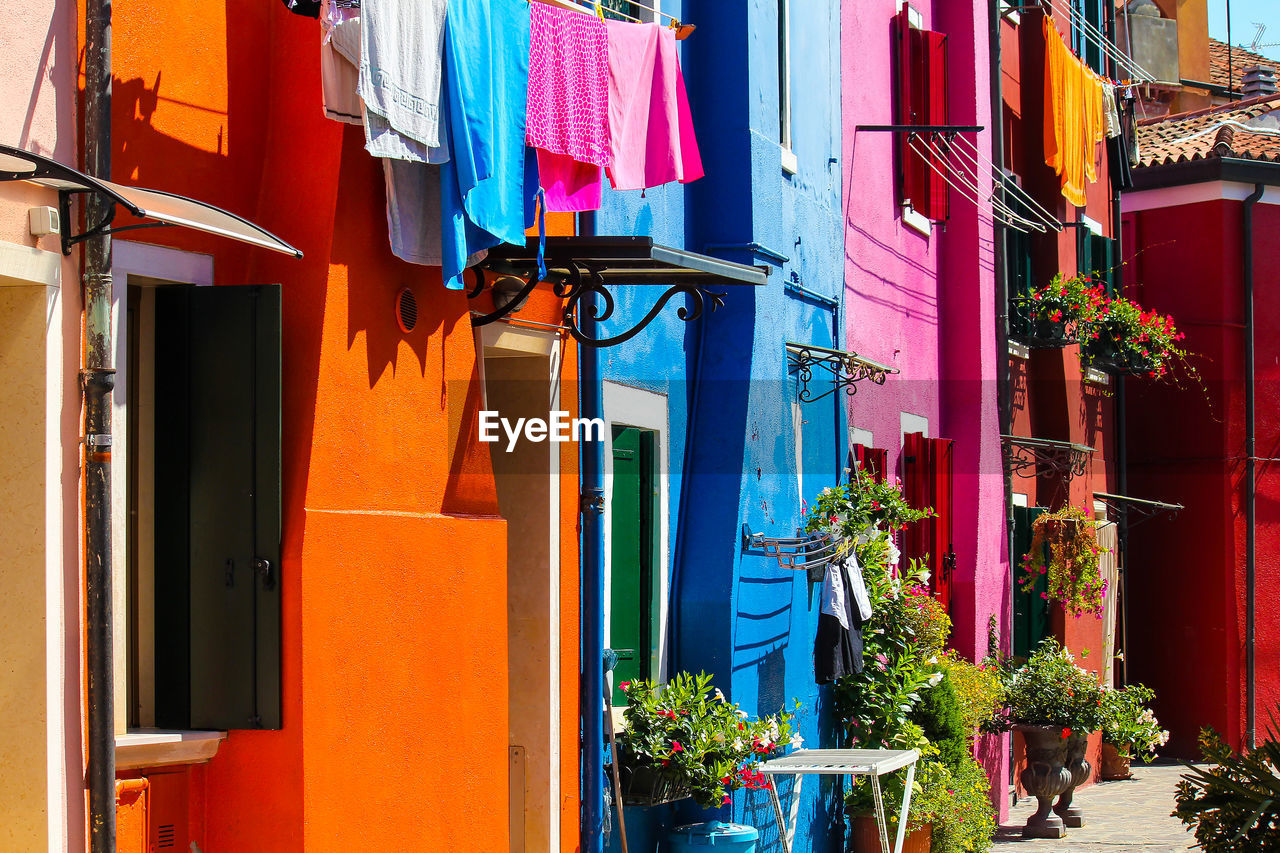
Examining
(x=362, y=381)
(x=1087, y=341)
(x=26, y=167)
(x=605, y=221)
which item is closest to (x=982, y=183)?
(x=1087, y=341)

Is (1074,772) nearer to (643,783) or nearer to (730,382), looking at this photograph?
(730,382)

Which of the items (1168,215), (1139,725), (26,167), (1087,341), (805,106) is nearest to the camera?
(26,167)

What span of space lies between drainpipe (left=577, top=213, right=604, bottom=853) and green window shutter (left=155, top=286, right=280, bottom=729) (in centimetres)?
259

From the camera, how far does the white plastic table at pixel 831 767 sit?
8531 millimetres

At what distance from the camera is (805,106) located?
35.1ft

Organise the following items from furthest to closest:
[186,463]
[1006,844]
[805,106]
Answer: [1006,844] → [805,106] → [186,463]

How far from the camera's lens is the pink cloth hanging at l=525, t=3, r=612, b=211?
674 centimetres

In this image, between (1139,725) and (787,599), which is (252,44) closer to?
(787,599)

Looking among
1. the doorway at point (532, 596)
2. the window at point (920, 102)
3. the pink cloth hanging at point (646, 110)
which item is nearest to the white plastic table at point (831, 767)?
the doorway at point (532, 596)

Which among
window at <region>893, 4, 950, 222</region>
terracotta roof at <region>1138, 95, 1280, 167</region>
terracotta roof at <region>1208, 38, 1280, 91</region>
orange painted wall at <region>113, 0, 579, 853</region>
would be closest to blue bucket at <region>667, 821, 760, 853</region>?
orange painted wall at <region>113, 0, 579, 853</region>

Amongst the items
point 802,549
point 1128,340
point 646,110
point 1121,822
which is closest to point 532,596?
point 646,110

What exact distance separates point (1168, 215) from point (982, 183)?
6.25m

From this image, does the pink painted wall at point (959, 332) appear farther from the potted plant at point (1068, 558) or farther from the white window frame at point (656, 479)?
the white window frame at point (656, 479)

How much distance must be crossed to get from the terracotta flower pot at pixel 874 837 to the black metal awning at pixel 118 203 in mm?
7067
